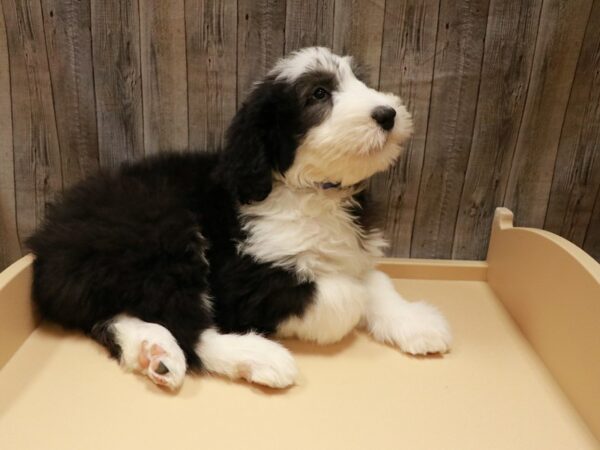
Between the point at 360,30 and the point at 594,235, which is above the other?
the point at 360,30

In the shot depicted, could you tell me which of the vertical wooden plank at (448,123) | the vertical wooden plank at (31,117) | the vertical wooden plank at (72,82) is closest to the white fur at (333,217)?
the vertical wooden plank at (448,123)

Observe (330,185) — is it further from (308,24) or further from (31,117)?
(31,117)

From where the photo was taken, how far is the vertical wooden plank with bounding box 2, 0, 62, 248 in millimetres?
1473

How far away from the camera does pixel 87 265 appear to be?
1.23 m

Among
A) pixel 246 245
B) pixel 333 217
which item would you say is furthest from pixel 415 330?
pixel 246 245

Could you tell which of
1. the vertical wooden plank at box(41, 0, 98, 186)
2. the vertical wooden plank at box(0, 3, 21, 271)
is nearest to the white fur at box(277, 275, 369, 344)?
the vertical wooden plank at box(41, 0, 98, 186)

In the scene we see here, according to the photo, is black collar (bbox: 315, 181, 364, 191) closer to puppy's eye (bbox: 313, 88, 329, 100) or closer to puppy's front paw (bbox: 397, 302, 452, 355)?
puppy's eye (bbox: 313, 88, 329, 100)

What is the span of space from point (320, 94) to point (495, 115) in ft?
2.14

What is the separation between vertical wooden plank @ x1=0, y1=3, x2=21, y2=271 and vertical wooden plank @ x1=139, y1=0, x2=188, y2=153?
0.40 meters

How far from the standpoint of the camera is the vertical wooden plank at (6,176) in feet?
4.98

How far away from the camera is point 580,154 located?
5.29 feet

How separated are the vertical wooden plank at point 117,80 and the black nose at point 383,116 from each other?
775 mm

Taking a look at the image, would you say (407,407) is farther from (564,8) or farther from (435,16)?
(564,8)

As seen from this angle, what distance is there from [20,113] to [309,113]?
0.94 metres
